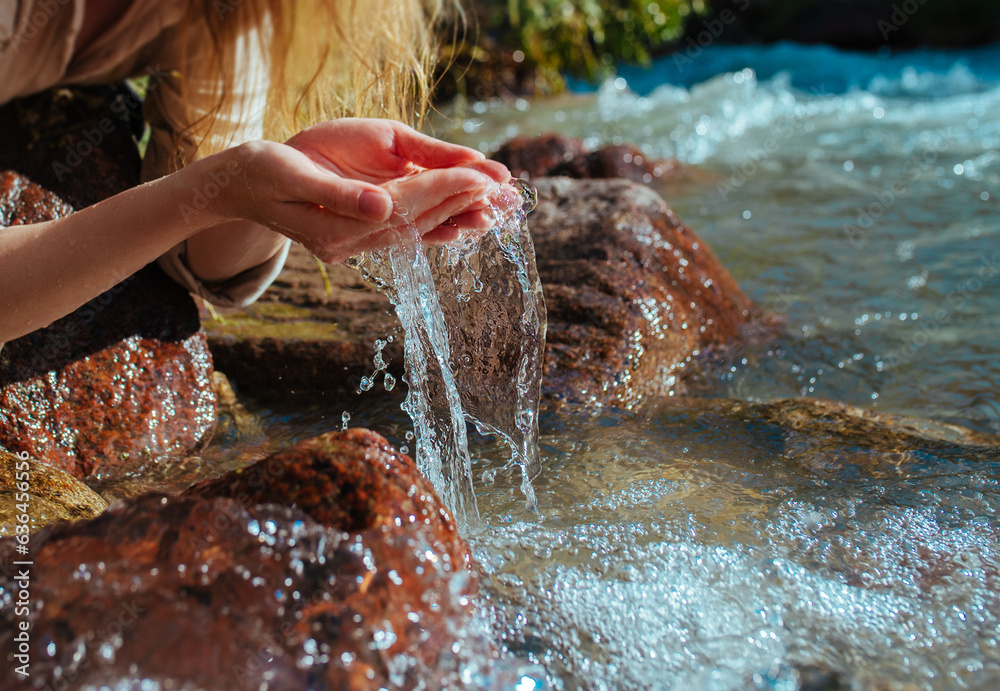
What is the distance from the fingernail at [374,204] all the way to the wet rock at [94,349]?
4.53 feet

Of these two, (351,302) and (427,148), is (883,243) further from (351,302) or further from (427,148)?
(427,148)

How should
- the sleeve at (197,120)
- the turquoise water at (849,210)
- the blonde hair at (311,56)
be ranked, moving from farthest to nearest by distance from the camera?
the turquoise water at (849,210), the sleeve at (197,120), the blonde hair at (311,56)

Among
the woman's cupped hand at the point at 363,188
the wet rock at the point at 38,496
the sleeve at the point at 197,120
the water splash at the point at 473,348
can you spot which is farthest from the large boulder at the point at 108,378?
the woman's cupped hand at the point at 363,188

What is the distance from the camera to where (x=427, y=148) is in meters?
2.11

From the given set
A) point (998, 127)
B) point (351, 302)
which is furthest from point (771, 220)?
point (998, 127)

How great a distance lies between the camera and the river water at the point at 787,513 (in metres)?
1.75

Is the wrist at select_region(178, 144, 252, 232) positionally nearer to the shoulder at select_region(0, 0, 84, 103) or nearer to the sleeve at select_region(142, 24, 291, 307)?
the sleeve at select_region(142, 24, 291, 307)

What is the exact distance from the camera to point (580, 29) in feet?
38.7

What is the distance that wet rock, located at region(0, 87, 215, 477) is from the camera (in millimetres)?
2584

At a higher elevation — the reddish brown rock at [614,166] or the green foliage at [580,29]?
the green foliage at [580,29]

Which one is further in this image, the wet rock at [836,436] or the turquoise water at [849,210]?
the turquoise water at [849,210]

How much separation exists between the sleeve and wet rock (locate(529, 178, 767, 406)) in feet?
3.75

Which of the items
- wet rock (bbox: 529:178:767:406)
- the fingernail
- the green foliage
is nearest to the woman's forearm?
the fingernail

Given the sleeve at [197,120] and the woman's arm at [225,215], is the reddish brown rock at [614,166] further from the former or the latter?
the woman's arm at [225,215]
